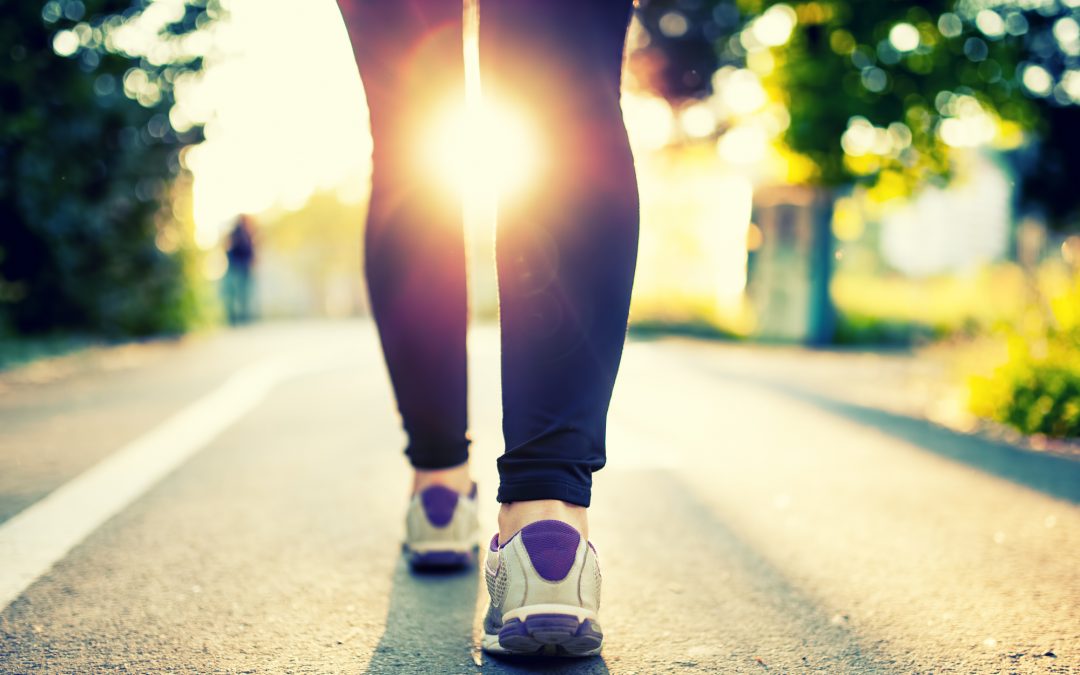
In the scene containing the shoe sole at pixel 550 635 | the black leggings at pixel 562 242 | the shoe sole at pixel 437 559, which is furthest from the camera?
the shoe sole at pixel 437 559

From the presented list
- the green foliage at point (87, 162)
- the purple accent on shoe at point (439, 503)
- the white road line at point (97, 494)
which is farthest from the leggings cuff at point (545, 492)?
the green foliage at point (87, 162)

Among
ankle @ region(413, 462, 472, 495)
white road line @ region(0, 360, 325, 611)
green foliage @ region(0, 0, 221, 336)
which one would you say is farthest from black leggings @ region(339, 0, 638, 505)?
green foliage @ region(0, 0, 221, 336)

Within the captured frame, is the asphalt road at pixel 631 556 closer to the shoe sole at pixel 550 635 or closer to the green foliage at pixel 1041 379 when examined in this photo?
the shoe sole at pixel 550 635

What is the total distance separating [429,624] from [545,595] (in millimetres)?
264

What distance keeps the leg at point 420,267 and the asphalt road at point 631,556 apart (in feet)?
0.96

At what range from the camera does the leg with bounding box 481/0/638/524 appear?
53.8 inches

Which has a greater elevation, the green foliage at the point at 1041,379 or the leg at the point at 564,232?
the leg at the point at 564,232

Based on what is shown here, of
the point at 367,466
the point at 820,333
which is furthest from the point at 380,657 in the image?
the point at 820,333

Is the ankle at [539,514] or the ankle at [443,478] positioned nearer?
the ankle at [539,514]

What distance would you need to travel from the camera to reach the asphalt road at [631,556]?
4.34 feet

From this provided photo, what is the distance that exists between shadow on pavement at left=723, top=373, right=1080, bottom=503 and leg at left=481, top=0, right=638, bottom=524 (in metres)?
1.71

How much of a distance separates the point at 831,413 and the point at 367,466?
2.43 meters

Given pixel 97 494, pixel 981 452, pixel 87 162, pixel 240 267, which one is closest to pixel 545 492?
pixel 97 494

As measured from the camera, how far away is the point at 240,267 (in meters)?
15.0
